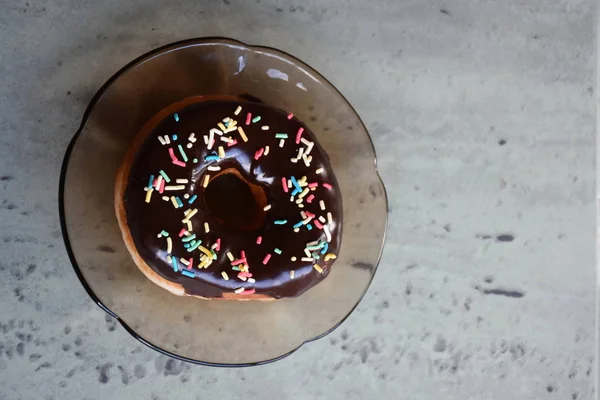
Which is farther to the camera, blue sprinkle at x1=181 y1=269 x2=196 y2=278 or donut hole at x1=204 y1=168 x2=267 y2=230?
donut hole at x1=204 y1=168 x2=267 y2=230

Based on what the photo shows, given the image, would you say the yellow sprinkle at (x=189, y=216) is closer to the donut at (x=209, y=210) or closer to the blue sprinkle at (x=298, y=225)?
the donut at (x=209, y=210)

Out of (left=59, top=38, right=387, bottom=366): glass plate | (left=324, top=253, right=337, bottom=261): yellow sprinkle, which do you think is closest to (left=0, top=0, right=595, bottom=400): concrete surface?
(left=59, top=38, right=387, bottom=366): glass plate

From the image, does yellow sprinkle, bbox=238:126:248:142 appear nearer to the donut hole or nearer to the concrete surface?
the donut hole

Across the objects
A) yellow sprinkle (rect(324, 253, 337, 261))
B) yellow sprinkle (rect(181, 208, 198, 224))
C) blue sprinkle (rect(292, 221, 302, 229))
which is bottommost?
yellow sprinkle (rect(324, 253, 337, 261))

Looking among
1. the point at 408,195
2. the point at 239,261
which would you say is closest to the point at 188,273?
the point at 239,261

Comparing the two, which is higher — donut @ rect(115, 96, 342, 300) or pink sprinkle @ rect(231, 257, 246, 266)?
donut @ rect(115, 96, 342, 300)
